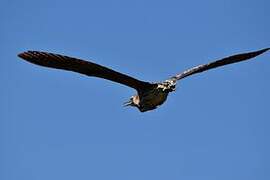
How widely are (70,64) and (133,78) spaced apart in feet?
7.73

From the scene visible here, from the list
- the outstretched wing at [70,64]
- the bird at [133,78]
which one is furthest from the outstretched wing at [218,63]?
the outstretched wing at [70,64]

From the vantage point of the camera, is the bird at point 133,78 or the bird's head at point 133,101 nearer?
the bird at point 133,78

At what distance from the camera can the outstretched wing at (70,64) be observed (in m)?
15.2

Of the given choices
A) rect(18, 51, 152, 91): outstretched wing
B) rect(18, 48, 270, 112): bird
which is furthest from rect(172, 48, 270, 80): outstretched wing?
rect(18, 51, 152, 91): outstretched wing

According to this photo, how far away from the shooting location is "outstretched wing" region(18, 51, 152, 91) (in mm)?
15219

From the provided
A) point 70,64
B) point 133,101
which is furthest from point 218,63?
point 70,64

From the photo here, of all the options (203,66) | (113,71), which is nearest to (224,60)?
(203,66)

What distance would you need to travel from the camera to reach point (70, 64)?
15664 mm

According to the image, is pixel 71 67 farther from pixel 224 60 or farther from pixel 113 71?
pixel 224 60

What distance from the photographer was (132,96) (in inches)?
735

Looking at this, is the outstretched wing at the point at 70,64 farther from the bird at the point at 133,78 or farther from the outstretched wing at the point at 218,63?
the outstretched wing at the point at 218,63

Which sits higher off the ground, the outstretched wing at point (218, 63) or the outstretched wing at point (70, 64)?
the outstretched wing at point (218, 63)

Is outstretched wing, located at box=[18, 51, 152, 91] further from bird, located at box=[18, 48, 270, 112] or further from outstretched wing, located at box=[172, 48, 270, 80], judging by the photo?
outstretched wing, located at box=[172, 48, 270, 80]

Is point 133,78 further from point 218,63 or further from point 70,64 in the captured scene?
point 218,63
